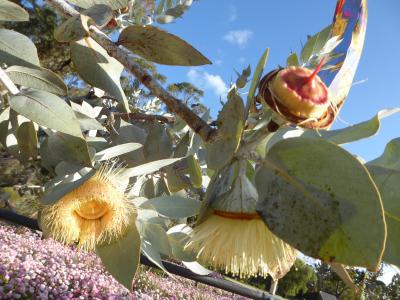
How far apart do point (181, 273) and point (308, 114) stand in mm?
878

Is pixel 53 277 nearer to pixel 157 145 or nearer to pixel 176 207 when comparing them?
pixel 157 145

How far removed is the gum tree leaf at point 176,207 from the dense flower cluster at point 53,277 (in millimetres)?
4105

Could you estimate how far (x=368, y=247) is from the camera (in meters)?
0.30

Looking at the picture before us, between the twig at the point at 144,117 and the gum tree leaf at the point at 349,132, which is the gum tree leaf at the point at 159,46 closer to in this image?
the gum tree leaf at the point at 349,132

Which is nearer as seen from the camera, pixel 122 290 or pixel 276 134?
pixel 276 134

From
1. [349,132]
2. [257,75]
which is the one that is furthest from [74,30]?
[349,132]

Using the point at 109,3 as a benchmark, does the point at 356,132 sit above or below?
below

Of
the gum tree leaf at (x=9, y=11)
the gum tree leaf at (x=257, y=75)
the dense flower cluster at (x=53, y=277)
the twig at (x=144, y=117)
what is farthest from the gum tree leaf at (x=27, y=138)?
the dense flower cluster at (x=53, y=277)

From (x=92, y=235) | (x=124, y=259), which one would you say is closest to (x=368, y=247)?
(x=124, y=259)

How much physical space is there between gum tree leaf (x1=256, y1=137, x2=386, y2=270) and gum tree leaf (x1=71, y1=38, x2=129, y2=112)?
305 millimetres

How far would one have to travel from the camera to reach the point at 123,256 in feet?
1.94

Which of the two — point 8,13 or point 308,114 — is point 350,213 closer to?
point 308,114

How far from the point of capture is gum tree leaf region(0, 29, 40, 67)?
60cm

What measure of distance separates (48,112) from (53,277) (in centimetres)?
662
